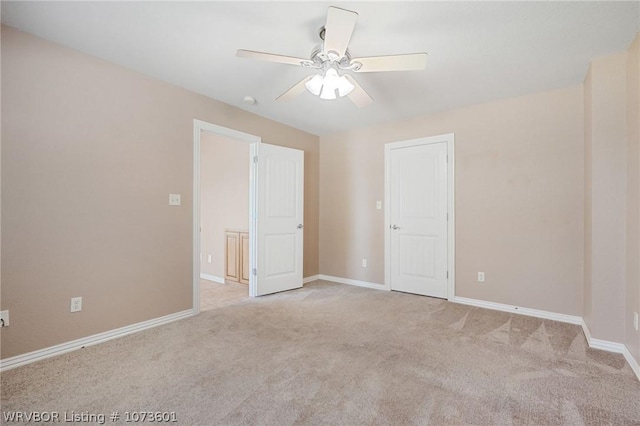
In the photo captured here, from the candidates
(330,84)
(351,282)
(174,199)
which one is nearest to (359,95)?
(330,84)

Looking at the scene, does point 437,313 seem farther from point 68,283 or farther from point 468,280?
point 68,283

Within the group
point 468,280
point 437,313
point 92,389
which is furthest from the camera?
point 468,280

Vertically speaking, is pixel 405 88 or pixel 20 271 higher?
pixel 405 88

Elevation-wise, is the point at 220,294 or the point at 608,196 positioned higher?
the point at 608,196

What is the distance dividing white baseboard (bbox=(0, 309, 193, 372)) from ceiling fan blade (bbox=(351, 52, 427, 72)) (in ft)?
9.26

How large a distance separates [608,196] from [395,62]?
1995 mm

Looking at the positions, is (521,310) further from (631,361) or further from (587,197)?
(587,197)

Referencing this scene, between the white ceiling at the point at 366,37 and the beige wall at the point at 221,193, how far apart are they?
163 centimetres

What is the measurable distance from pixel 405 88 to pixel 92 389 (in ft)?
11.3

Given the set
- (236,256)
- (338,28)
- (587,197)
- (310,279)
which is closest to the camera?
(338,28)

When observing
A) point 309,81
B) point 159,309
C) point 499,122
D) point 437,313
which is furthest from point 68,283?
point 499,122

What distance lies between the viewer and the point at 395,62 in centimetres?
193

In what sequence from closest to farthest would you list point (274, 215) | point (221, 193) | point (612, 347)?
point (612, 347) → point (274, 215) → point (221, 193)

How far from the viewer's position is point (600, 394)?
175cm
